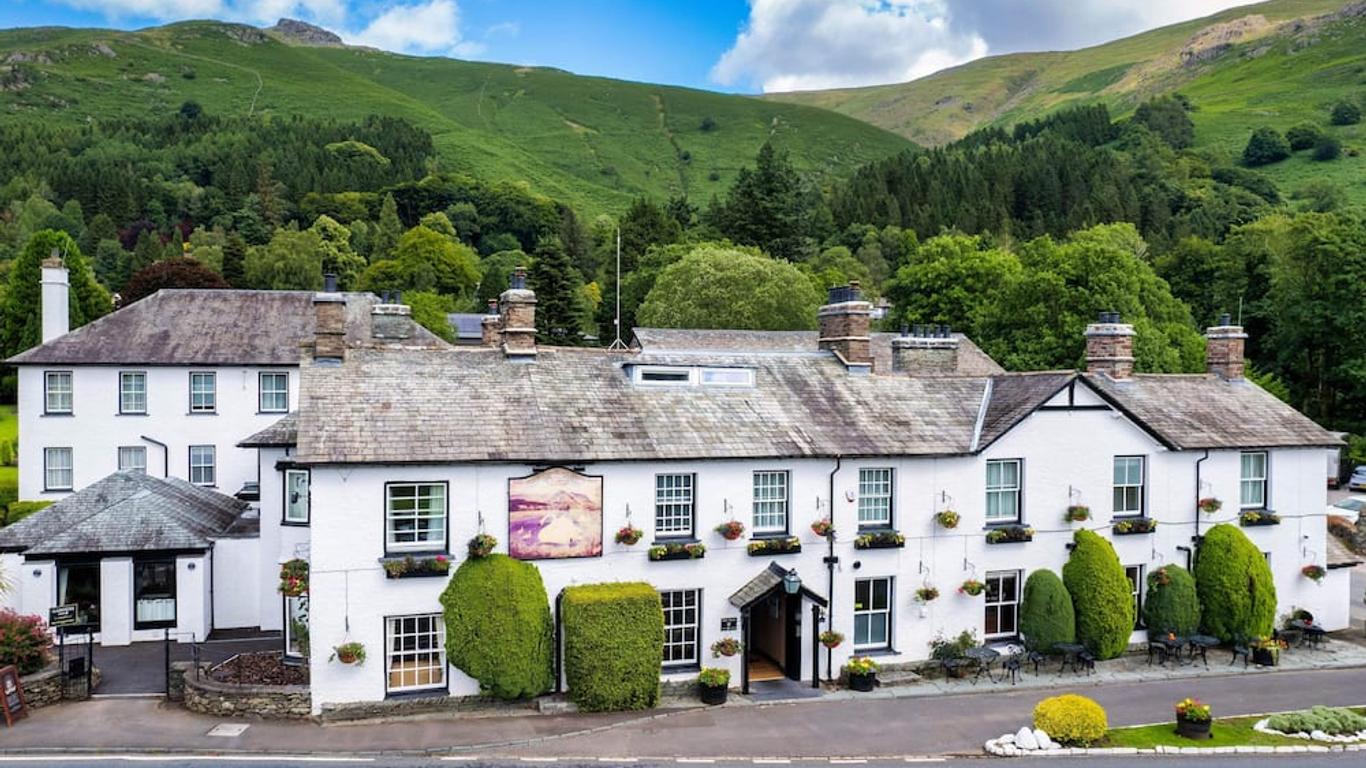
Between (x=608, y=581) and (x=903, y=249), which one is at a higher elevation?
(x=903, y=249)

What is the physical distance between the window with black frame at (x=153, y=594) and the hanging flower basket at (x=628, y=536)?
14.0 metres

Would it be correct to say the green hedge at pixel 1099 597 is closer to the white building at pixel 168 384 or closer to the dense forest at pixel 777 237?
the white building at pixel 168 384

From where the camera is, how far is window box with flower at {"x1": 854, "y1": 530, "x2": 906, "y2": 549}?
23.1m

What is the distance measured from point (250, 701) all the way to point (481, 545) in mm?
5880

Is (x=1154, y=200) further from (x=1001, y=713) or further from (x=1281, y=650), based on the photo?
(x=1001, y=713)

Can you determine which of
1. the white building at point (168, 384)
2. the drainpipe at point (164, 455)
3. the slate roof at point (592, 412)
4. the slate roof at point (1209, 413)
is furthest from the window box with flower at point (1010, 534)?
the drainpipe at point (164, 455)

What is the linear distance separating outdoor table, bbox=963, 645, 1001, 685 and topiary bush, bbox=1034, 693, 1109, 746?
3993 mm

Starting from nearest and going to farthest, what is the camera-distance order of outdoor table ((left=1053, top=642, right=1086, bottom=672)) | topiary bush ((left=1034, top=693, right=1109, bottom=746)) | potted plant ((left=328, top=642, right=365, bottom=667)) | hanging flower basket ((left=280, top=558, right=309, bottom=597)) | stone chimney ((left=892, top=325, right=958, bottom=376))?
topiary bush ((left=1034, top=693, right=1109, bottom=746))
potted plant ((left=328, top=642, right=365, bottom=667))
hanging flower basket ((left=280, top=558, right=309, bottom=597))
outdoor table ((left=1053, top=642, right=1086, bottom=672))
stone chimney ((left=892, top=325, right=958, bottom=376))

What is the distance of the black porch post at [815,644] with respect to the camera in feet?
73.8

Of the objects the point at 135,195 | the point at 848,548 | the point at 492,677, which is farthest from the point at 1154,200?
the point at 135,195

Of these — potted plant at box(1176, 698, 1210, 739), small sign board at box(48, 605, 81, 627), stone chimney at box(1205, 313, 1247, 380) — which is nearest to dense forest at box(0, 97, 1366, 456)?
stone chimney at box(1205, 313, 1247, 380)

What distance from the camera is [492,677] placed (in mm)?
19984

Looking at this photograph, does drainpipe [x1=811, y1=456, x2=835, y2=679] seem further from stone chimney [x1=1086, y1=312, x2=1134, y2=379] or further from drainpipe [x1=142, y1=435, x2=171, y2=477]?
drainpipe [x1=142, y1=435, x2=171, y2=477]

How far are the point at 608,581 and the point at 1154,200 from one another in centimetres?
11241
